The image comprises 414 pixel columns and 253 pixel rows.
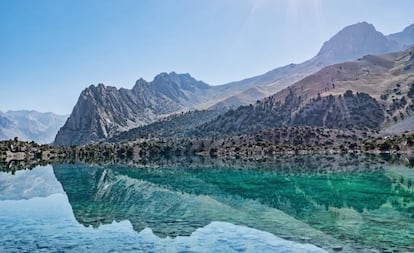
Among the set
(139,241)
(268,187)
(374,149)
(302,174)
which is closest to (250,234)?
(139,241)

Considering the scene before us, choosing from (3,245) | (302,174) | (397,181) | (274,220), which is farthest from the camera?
(302,174)

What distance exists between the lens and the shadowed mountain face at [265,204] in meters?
40.0

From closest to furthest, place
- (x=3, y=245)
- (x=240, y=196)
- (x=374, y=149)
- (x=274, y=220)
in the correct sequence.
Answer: (x=3, y=245), (x=274, y=220), (x=240, y=196), (x=374, y=149)

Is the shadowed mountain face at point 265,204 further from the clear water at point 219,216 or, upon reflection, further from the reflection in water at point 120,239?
the reflection in water at point 120,239

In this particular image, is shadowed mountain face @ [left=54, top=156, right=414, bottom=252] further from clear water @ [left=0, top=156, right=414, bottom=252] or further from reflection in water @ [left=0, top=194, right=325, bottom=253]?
reflection in water @ [left=0, top=194, right=325, bottom=253]

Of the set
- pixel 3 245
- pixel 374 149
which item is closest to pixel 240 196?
pixel 3 245

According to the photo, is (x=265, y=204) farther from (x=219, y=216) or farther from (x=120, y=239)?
(x=120, y=239)

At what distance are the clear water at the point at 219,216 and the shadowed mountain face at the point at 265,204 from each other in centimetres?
12

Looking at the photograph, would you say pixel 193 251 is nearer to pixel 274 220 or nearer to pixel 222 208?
pixel 274 220

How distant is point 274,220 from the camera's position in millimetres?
44781

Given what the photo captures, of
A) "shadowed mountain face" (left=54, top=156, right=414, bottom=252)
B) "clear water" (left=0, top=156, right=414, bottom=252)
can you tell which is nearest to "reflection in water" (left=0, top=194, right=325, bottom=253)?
"clear water" (left=0, top=156, right=414, bottom=252)

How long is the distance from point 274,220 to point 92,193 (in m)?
42.7

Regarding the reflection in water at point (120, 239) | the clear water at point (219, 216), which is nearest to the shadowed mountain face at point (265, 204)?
the clear water at point (219, 216)

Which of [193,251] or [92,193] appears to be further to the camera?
[92,193]
